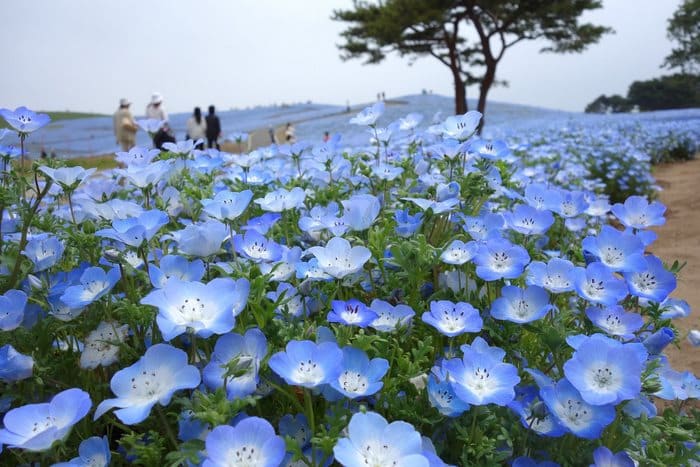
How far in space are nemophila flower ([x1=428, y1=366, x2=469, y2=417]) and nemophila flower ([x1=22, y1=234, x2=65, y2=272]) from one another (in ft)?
2.85

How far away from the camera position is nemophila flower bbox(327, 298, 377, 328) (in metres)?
0.96

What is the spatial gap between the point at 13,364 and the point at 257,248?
0.50 meters

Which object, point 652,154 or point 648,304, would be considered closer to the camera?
point 648,304

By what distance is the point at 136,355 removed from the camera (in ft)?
3.28

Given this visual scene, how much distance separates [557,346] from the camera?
0.98 metres

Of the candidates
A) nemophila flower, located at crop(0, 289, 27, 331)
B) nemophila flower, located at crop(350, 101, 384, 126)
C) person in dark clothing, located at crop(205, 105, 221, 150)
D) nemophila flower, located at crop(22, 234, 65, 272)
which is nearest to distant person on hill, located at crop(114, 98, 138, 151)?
person in dark clothing, located at crop(205, 105, 221, 150)

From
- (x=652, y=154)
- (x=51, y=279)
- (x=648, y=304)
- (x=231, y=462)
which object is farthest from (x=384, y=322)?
(x=652, y=154)

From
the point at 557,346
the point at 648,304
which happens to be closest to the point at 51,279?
the point at 557,346

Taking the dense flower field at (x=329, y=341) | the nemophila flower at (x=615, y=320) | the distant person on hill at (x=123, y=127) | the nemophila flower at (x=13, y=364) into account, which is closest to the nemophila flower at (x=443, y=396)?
the dense flower field at (x=329, y=341)

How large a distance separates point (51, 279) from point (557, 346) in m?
1.13

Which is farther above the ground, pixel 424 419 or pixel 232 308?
pixel 232 308

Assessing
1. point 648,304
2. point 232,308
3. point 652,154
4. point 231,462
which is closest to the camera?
point 231,462

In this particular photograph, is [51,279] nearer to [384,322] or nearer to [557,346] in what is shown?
[384,322]

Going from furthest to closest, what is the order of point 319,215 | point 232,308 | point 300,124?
point 300,124
point 319,215
point 232,308
